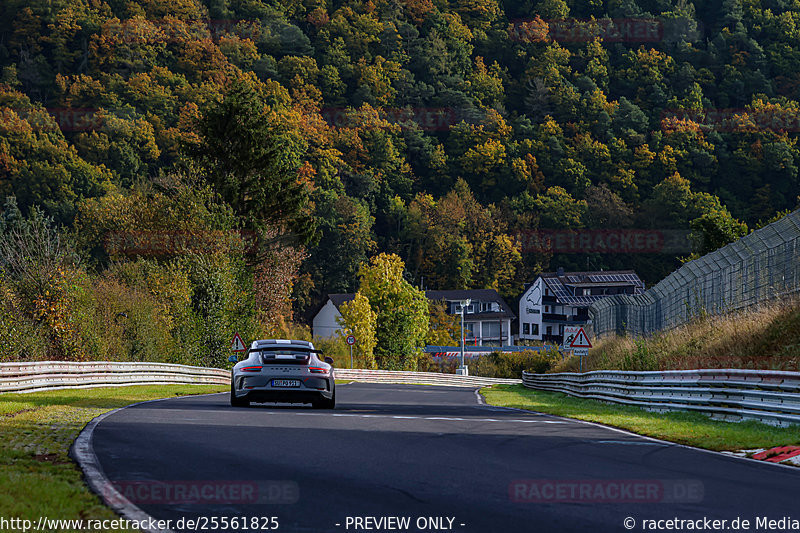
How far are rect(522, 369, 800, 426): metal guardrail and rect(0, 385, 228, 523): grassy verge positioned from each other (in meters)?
10.5

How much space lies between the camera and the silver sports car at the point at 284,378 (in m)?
18.2

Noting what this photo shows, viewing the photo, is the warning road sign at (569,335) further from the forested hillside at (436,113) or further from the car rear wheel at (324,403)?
the forested hillside at (436,113)

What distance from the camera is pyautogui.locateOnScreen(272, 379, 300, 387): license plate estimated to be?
18.1m

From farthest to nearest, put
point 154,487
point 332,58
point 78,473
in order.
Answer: point 332,58 < point 78,473 < point 154,487

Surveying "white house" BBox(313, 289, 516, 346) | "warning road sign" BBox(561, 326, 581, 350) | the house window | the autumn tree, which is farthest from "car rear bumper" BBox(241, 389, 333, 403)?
the house window

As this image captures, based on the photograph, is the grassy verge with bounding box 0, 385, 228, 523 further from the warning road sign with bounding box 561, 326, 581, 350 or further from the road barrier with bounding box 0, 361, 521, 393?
the warning road sign with bounding box 561, 326, 581, 350

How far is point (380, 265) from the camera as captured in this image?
96250mm

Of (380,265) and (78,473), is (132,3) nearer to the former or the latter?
(380,265)

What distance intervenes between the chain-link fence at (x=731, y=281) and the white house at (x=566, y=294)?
90.7 metres

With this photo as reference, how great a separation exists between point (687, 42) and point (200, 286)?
128728 millimetres

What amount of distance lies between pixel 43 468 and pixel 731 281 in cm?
1892

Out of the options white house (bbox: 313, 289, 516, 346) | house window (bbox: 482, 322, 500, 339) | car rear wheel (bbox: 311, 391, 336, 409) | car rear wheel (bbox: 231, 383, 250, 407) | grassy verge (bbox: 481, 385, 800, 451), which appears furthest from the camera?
house window (bbox: 482, 322, 500, 339)

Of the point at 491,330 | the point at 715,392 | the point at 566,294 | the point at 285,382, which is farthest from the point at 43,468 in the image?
the point at 491,330

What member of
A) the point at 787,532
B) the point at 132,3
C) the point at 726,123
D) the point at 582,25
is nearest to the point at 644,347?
the point at 787,532
